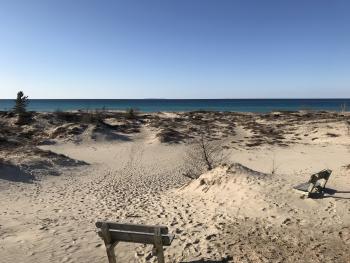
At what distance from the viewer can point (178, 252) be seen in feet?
27.6

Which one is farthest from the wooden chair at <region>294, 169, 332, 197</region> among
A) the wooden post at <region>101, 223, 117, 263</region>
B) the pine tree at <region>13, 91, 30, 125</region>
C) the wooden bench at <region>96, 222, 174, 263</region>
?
the pine tree at <region>13, 91, 30, 125</region>

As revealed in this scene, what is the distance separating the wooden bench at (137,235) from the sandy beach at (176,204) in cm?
138

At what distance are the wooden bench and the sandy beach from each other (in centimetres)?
138

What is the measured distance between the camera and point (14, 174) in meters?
18.8

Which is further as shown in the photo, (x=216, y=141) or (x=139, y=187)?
(x=216, y=141)

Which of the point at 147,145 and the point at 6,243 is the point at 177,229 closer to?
the point at 6,243

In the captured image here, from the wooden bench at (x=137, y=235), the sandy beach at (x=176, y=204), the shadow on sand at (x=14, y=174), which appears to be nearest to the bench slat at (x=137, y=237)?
the wooden bench at (x=137, y=235)

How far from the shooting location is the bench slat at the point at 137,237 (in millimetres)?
6699

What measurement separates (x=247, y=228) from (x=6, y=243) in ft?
20.3

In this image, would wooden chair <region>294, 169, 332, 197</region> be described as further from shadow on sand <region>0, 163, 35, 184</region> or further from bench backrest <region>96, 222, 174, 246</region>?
shadow on sand <region>0, 163, 35, 184</region>

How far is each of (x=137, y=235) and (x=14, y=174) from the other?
46.4ft

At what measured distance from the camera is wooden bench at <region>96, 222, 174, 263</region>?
668 centimetres

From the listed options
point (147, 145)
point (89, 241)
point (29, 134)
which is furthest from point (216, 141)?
point (89, 241)

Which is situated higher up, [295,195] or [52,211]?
[295,195]
